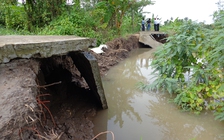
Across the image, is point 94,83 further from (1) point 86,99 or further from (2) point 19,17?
(2) point 19,17

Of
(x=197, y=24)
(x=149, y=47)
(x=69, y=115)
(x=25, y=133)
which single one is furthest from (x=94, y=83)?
(x=149, y=47)

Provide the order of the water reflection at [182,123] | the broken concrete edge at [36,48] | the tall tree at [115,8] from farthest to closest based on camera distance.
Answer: the tall tree at [115,8]
the water reflection at [182,123]
the broken concrete edge at [36,48]

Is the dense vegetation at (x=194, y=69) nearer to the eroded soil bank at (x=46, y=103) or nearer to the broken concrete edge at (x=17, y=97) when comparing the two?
the eroded soil bank at (x=46, y=103)

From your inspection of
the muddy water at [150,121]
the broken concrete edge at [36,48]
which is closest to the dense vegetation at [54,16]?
the muddy water at [150,121]

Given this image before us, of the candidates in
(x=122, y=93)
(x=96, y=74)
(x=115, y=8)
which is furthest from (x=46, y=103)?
(x=115, y=8)

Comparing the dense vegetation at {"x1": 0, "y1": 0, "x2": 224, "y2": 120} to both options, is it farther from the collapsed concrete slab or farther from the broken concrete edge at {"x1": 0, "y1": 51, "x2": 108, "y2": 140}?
the broken concrete edge at {"x1": 0, "y1": 51, "x2": 108, "y2": 140}

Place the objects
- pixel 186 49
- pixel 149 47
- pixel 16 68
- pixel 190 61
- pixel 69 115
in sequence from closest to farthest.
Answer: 1. pixel 16 68
2. pixel 69 115
3. pixel 186 49
4. pixel 190 61
5. pixel 149 47

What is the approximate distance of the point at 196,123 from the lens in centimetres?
273

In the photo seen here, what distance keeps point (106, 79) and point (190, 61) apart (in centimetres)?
229

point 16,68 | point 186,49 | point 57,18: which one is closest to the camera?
point 16,68

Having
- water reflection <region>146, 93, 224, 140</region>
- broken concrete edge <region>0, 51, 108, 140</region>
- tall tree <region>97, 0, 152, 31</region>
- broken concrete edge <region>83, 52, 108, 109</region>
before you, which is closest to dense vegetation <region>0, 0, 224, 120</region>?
water reflection <region>146, 93, 224, 140</region>

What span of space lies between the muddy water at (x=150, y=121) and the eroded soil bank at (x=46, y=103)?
Result: 319 millimetres

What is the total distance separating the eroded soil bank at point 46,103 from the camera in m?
1.21

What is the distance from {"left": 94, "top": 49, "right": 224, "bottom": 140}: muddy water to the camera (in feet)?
8.11
